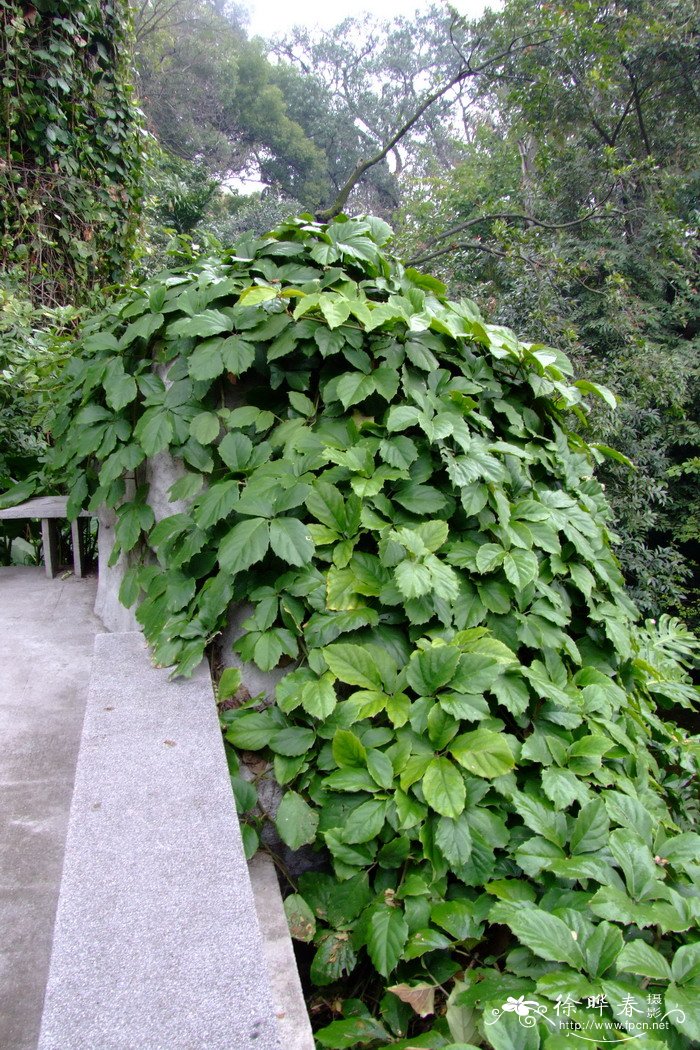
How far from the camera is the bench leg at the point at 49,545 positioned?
2980 mm

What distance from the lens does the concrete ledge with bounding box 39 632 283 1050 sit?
764 millimetres

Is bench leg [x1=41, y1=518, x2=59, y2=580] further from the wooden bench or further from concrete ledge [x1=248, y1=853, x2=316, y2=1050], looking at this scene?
concrete ledge [x1=248, y1=853, x2=316, y2=1050]

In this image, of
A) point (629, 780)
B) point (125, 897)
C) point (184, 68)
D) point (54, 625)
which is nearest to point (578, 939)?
point (629, 780)

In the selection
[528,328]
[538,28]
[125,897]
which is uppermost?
[538,28]

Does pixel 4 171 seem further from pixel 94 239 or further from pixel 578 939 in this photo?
pixel 578 939

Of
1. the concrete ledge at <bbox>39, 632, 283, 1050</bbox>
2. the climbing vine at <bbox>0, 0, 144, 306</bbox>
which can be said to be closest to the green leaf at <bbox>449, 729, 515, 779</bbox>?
the concrete ledge at <bbox>39, 632, 283, 1050</bbox>

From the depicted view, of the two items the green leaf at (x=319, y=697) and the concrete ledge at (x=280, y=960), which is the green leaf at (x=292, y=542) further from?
the concrete ledge at (x=280, y=960)

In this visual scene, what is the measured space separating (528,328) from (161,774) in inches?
251

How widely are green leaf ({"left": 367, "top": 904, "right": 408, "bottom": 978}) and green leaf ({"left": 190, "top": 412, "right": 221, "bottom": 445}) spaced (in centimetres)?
115

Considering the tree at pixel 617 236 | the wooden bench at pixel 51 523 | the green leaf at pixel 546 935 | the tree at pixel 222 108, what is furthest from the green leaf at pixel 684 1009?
the tree at pixel 222 108

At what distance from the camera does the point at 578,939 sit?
111cm

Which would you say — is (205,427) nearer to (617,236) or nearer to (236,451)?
(236,451)

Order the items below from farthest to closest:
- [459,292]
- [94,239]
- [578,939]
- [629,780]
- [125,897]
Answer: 1. [459,292]
2. [94,239]
3. [629,780]
4. [578,939]
5. [125,897]

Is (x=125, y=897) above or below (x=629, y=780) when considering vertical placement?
above
